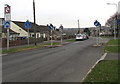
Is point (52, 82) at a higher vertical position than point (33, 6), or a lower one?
lower

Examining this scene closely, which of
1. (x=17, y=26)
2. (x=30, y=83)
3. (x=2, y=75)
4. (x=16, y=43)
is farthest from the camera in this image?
(x=17, y=26)

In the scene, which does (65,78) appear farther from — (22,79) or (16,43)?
(16,43)

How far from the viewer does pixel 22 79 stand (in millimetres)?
9055

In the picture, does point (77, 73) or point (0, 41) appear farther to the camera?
point (0, 41)

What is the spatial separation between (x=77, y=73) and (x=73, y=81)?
1.77m

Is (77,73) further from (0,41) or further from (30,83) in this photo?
(0,41)

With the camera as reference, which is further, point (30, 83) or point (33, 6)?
point (33, 6)

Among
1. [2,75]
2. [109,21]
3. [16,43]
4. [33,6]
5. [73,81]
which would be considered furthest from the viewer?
[109,21]

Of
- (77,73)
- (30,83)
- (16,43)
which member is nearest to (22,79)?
(30,83)

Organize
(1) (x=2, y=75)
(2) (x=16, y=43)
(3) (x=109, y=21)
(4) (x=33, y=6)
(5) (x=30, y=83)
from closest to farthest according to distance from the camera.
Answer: (5) (x=30, y=83), (1) (x=2, y=75), (4) (x=33, y=6), (2) (x=16, y=43), (3) (x=109, y=21)

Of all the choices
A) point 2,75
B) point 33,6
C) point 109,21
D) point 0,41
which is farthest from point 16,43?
point 109,21

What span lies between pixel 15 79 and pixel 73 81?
7.18ft

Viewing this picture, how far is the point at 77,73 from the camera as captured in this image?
10625 mm

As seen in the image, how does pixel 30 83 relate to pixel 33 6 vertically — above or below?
below
